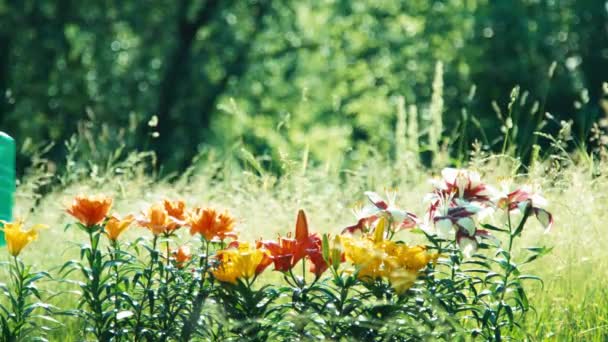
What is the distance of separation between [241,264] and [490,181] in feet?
8.92

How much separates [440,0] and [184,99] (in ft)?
15.2

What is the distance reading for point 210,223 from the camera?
309 centimetres

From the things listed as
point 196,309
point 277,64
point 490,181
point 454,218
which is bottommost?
point 196,309

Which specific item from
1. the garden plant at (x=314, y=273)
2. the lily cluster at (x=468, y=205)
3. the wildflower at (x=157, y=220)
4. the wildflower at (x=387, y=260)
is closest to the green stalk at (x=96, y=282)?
the garden plant at (x=314, y=273)

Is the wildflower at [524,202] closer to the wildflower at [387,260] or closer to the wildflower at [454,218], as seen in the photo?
the wildflower at [454,218]

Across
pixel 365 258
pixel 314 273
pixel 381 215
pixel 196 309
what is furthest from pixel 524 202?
pixel 196 309

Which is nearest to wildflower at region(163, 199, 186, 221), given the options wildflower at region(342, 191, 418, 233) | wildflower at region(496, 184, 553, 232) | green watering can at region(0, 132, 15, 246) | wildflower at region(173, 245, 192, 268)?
wildflower at region(173, 245, 192, 268)

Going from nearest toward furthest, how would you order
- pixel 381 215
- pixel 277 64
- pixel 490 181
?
pixel 381 215 < pixel 490 181 < pixel 277 64

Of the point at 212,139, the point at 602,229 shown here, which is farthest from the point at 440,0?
the point at 602,229

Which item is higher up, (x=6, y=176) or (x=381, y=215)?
(x=6, y=176)

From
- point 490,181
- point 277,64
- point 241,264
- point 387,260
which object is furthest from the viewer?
point 277,64

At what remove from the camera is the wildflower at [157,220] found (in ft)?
10.2

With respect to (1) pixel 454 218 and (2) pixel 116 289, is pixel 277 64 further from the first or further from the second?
(1) pixel 454 218

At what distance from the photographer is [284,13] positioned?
16406mm
